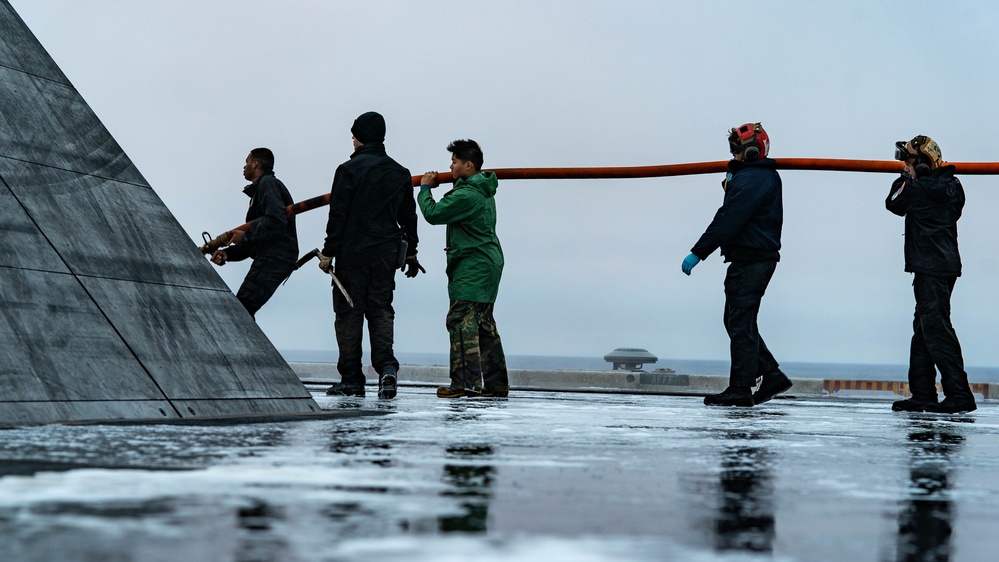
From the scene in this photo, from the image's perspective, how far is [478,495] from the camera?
2.57 m

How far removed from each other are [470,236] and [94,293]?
3754 mm

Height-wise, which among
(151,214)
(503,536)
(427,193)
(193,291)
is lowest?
(503,536)

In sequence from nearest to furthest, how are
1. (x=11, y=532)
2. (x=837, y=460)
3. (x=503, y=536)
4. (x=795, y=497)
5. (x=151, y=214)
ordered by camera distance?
1. (x=11, y=532)
2. (x=503, y=536)
3. (x=795, y=497)
4. (x=837, y=460)
5. (x=151, y=214)

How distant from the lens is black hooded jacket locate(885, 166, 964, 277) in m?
7.56

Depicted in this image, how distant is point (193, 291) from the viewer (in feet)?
17.4

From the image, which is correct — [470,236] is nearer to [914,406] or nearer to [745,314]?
[745,314]

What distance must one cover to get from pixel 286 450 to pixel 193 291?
205 cm

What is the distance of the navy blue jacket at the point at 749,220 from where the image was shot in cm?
783

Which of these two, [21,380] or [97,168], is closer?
[21,380]

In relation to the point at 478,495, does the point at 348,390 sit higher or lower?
higher

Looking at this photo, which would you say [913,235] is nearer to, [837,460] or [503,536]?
[837,460]

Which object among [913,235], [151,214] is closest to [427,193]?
[151,214]

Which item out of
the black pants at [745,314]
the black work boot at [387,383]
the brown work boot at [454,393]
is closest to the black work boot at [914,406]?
the black pants at [745,314]

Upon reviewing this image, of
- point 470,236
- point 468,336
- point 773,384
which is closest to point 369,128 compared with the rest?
point 470,236
